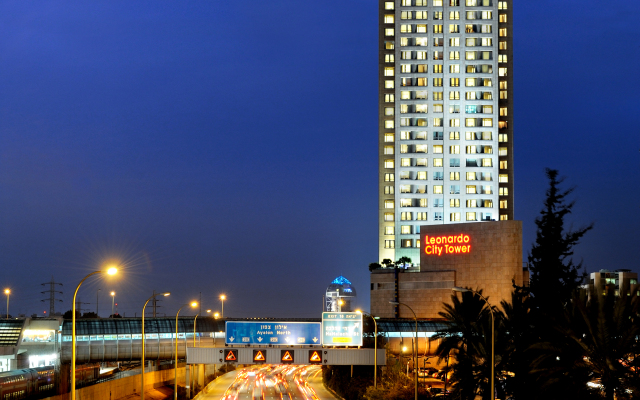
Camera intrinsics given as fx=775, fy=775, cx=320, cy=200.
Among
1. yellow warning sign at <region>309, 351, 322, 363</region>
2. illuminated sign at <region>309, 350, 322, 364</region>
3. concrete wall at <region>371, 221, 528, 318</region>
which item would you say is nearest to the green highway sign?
illuminated sign at <region>309, 350, 322, 364</region>

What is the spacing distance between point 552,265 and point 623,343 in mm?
35175

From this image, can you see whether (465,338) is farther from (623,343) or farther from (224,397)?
(224,397)

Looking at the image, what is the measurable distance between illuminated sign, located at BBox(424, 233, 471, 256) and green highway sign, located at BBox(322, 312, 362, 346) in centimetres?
6527

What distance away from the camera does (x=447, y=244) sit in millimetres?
142500

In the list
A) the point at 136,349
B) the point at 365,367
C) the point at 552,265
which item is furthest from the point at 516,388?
the point at 136,349

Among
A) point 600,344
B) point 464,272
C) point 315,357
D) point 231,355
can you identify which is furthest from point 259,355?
point 464,272

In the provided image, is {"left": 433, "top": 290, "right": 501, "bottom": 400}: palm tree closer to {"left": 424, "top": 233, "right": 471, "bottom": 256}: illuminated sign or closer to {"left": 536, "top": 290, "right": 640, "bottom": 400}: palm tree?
{"left": 536, "top": 290, "right": 640, "bottom": 400}: palm tree

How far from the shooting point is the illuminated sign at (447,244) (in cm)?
13950

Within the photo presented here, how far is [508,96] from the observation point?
591 ft

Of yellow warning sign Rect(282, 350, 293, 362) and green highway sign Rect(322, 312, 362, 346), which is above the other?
green highway sign Rect(322, 312, 362, 346)

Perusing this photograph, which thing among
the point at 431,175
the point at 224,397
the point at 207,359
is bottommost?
the point at 224,397

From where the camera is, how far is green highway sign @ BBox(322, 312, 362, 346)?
76.9 metres

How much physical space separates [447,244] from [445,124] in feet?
145

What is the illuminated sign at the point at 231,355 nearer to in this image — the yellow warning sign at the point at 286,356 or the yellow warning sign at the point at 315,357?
the yellow warning sign at the point at 286,356
